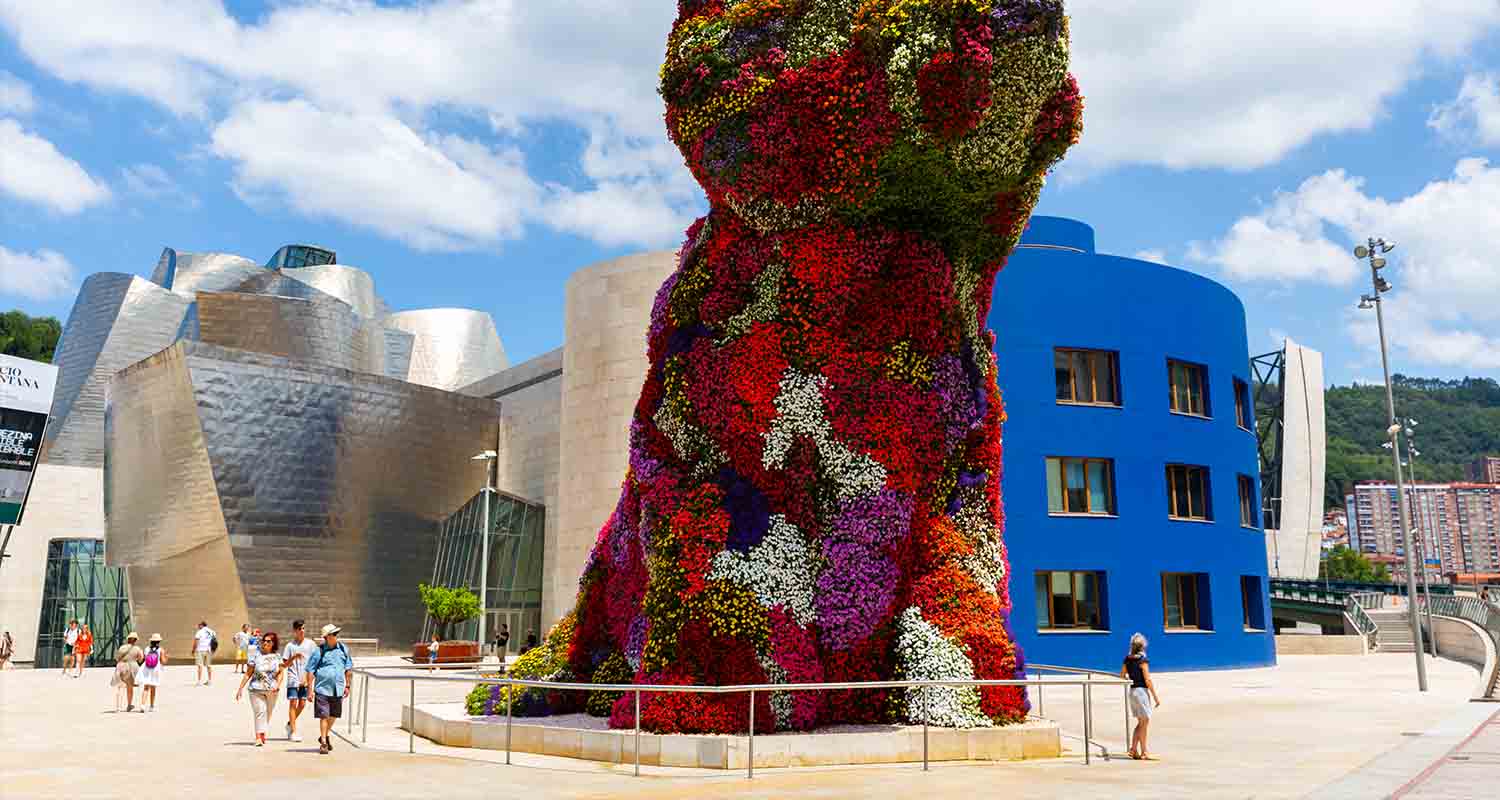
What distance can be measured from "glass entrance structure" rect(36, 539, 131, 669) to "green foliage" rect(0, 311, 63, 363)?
174 feet

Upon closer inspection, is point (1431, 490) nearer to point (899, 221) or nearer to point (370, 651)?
point (370, 651)

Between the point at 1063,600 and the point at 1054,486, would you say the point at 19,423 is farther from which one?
the point at 1063,600

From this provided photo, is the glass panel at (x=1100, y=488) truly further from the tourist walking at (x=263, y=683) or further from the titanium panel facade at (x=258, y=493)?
the titanium panel facade at (x=258, y=493)

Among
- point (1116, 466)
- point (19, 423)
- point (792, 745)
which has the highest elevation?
point (19, 423)

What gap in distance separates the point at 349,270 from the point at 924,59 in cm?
7508

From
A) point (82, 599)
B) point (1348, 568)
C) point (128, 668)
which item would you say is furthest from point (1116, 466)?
point (1348, 568)

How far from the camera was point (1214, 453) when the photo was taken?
3428cm

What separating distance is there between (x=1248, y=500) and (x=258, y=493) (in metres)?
35.6

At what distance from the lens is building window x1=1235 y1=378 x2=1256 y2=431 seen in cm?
3669

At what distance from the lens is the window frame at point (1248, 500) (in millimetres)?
36281

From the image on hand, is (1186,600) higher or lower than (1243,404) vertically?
lower

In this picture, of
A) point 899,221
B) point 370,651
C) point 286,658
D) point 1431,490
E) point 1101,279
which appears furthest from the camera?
point 1431,490

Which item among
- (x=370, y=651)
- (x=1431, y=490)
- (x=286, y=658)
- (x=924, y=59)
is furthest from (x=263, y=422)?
(x=1431, y=490)

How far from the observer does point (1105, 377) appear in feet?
107
